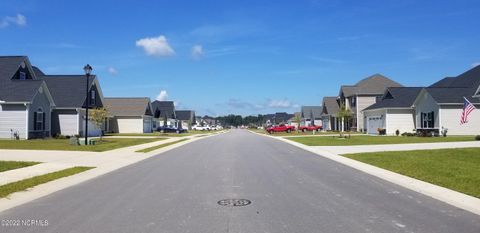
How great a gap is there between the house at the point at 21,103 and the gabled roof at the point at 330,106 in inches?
1830

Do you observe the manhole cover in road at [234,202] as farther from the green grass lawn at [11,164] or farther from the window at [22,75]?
the window at [22,75]

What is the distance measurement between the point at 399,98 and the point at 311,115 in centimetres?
4550

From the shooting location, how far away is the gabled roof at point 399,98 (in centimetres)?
4894

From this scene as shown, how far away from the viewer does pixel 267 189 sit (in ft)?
36.2

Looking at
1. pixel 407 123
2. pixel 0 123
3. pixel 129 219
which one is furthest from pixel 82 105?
pixel 129 219

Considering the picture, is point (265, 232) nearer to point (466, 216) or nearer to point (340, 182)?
point (466, 216)

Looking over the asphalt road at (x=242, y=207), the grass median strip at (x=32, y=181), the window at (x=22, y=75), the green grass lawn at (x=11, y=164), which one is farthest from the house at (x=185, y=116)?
the asphalt road at (x=242, y=207)

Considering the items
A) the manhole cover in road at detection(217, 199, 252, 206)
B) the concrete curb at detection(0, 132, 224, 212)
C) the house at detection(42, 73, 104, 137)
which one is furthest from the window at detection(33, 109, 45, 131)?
the manhole cover in road at detection(217, 199, 252, 206)

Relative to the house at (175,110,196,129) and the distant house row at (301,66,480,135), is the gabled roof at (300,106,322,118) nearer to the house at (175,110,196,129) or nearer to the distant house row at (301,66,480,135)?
the distant house row at (301,66,480,135)

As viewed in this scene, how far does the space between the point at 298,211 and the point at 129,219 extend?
10.1 feet

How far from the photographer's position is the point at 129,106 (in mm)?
69812

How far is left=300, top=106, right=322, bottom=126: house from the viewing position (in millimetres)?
93438

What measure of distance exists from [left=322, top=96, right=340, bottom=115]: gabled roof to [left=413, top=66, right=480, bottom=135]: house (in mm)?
27588

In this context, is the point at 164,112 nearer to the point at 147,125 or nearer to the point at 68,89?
the point at 147,125
